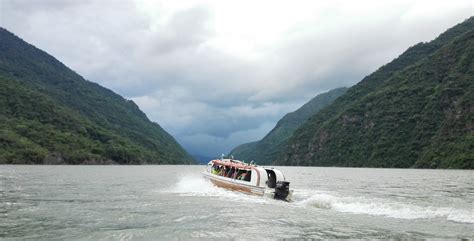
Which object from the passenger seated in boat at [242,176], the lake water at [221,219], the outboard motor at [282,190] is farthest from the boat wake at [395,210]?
the passenger seated in boat at [242,176]

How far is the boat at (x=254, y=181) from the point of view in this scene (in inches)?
1671

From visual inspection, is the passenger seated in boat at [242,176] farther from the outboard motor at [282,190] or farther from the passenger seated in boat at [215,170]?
the passenger seated in boat at [215,170]

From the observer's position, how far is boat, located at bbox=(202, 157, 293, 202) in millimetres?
42444

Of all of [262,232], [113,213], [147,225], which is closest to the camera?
[262,232]

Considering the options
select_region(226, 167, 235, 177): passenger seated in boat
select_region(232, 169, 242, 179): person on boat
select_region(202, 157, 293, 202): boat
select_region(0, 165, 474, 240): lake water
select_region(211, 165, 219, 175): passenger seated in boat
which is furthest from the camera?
select_region(211, 165, 219, 175): passenger seated in boat

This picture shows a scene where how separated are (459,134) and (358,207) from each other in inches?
6383

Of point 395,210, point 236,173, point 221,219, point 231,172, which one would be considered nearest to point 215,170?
point 231,172

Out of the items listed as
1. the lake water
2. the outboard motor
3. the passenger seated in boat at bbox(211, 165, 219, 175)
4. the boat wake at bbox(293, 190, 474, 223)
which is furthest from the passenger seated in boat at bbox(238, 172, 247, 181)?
the passenger seated in boat at bbox(211, 165, 219, 175)

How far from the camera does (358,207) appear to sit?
118 ft

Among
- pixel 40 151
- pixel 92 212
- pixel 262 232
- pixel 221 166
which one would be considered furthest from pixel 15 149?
pixel 262 232

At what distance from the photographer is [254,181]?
4547 centimetres

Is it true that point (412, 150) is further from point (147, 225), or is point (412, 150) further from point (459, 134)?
point (147, 225)

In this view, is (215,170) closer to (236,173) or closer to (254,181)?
(236,173)

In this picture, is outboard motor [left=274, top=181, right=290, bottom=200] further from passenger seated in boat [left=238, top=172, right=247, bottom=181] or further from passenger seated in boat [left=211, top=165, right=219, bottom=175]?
passenger seated in boat [left=211, top=165, right=219, bottom=175]
